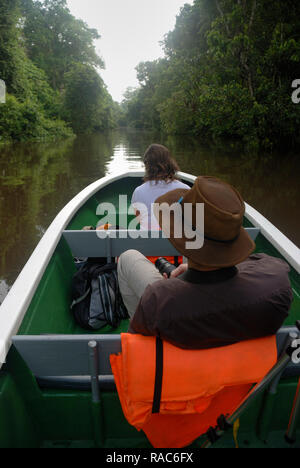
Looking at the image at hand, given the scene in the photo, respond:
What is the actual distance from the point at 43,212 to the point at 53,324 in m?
4.59

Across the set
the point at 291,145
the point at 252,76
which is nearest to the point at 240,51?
the point at 252,76

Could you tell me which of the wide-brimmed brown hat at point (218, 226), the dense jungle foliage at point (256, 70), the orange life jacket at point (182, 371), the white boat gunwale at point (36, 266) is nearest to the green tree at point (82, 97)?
the dense jungle foliage at point (256, 70)

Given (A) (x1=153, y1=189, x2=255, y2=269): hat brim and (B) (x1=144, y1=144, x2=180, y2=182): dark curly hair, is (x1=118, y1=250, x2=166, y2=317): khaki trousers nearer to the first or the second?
(A) (x1=153, y1=189, x2=255, y2=269): hat brim

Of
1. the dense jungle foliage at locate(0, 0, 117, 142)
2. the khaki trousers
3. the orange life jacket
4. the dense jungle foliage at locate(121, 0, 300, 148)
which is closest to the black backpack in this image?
the khaki trousers

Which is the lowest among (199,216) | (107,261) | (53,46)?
(107,261)

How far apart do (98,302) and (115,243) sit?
49 centimetres

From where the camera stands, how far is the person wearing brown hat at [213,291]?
0.92 metres

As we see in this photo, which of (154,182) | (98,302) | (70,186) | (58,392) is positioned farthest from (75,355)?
(70,186)

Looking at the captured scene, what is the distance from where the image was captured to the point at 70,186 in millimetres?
8461

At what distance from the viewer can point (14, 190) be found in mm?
7539

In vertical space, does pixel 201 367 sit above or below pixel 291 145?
below

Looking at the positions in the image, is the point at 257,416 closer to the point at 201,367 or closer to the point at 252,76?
the point at 201,367

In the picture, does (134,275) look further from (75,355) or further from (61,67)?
(61,67)

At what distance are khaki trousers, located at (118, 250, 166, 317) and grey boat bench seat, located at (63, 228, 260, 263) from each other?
638mm
